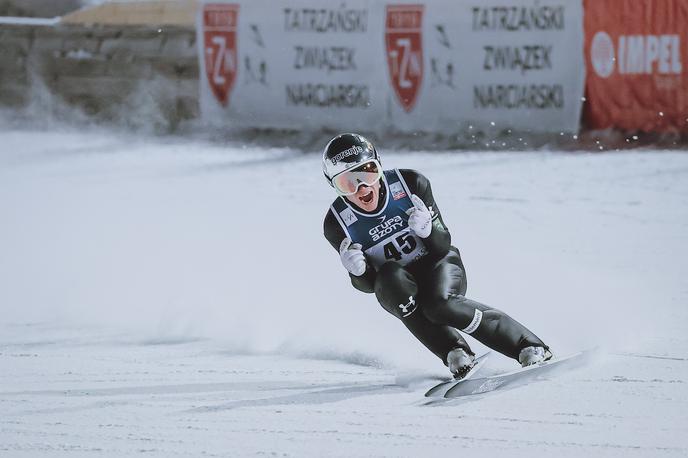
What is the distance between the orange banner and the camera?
11781 mm

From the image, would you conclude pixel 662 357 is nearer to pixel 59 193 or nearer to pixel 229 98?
pixel 59 193

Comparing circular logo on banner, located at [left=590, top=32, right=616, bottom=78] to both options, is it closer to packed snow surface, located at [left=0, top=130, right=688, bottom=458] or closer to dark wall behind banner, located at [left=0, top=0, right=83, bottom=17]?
packed snow surface, located at [left=0, top=130, right=688, bottom=458]

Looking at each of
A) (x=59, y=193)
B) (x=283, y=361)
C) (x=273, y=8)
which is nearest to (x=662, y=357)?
(x=283, y=361)

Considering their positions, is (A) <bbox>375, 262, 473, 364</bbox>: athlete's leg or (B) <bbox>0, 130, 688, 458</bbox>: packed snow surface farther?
(A) <bbox>375, 262, 473, 364</bbox>: athlete's leg

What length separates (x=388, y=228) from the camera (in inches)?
201

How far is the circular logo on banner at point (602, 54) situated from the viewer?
39.8 ft

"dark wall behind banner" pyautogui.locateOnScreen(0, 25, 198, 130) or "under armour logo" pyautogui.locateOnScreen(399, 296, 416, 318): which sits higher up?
"dark wall behind banner" pyautogui.locateOnScreen(0, 25, 198, 130)

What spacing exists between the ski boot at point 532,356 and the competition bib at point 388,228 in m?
0.60

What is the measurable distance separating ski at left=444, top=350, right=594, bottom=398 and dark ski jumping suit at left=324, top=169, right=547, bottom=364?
0.35 ft

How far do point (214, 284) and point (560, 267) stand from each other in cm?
223

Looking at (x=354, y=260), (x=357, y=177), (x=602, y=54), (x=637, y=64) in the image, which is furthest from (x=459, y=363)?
(x=602, y=54)

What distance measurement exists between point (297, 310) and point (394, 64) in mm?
6905

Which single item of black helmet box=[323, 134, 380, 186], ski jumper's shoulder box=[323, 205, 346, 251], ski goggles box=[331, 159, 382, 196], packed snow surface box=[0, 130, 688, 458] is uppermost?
black helmet box=[323, 134, 380, 186]

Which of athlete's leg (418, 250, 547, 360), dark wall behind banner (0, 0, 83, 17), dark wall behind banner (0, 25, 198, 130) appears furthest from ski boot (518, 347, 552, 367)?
dark wall behind banner (0, 0, 83, 17)
